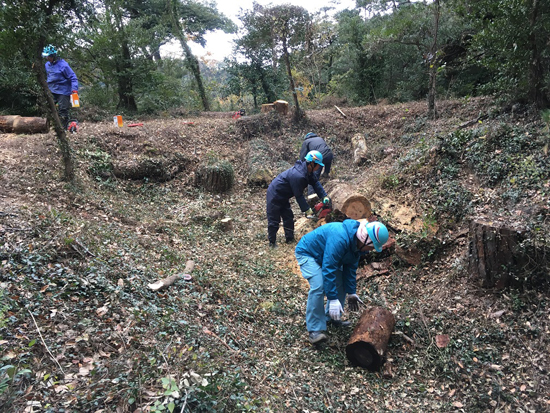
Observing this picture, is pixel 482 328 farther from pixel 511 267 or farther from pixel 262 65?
pixel 262 65

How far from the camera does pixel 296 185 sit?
599 cm

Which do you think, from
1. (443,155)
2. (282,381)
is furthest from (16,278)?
(443,155)

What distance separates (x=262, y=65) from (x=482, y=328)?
15264 mm

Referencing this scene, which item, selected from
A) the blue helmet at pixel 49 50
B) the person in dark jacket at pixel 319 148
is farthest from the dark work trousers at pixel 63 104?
the person in dark jacket at pixel 319 148

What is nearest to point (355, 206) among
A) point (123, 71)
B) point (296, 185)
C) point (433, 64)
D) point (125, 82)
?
point (296, 185)

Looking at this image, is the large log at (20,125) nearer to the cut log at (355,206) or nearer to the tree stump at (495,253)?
the cut log at (355,206)

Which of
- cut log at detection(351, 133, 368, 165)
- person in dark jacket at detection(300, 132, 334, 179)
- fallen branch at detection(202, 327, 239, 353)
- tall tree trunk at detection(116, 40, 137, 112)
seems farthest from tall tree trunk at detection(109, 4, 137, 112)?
fallen branch at detection(202, 327, 239, 353)

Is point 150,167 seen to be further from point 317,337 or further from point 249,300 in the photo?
point 317,337

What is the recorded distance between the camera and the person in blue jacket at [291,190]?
19.5 feet

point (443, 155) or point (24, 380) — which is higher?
point (443, 155)

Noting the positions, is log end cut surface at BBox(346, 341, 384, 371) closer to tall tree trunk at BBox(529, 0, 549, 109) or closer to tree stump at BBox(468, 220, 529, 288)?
tree stump at BBox(468, 220, 529, 288)

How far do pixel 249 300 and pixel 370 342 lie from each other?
67.3 inches

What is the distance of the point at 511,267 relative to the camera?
373cm

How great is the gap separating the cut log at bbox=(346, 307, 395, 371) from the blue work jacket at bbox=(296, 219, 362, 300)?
449 millimetres
